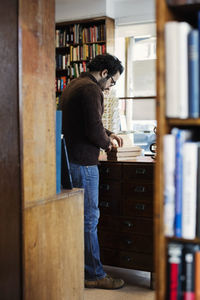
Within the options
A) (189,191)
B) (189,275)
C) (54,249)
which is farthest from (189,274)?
(54,249)

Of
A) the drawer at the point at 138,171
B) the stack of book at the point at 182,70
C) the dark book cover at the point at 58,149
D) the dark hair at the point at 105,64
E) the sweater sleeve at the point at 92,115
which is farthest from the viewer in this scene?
the drawer at the point at 138,171

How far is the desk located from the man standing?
30 cm

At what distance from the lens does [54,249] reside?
2.12 metres

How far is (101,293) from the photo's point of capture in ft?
9.45

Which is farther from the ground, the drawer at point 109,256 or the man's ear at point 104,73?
the man's ear at point 104,73

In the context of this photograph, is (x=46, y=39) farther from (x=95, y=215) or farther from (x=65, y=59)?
(x=65, y=59)

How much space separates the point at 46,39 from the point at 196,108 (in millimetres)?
1105

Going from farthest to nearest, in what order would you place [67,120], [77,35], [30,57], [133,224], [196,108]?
[77,35]
[133,224]
[67,120]
[30,57]
[196,108]

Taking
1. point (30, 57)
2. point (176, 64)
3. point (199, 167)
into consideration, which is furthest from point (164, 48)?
point (30, 57)

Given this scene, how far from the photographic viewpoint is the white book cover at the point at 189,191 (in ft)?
4.09

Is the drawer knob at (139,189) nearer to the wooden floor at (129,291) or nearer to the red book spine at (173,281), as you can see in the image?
the wooden floor at (129,291)

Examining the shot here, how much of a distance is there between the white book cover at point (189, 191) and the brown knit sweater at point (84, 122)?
153 cm

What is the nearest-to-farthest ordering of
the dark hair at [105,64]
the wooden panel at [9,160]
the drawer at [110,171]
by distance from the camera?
1. the wooden panel at [9,160]
2. the dark hair at [105,64]
3. the drawer at [110,171]

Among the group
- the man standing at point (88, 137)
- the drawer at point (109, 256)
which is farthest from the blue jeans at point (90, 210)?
the drawer at point (109, 256)
